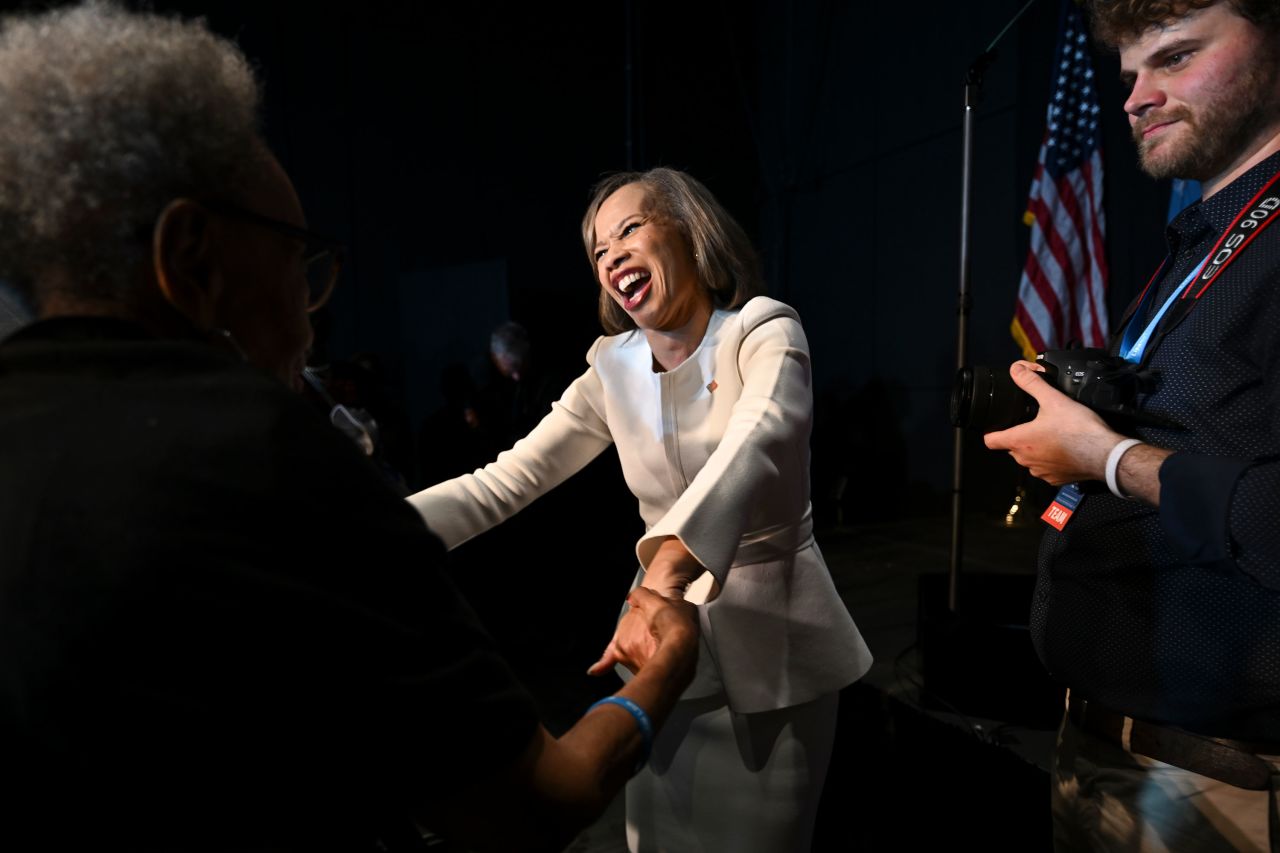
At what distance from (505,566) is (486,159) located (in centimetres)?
342

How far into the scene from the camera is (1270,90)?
1144 millimetres

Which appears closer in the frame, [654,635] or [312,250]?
[312,250]

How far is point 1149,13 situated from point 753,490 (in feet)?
3.09

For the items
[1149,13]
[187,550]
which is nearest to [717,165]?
[1149,13]

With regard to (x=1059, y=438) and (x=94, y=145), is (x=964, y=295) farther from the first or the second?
(x=94, y=145)

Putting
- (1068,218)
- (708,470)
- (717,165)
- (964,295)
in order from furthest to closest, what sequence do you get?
(717,165) → (1068,218) → (964,295) → (708,470)

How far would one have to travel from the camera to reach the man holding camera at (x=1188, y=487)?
1.06m

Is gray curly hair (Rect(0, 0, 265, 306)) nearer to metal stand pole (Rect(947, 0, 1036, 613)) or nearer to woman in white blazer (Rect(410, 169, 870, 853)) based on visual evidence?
woman in white blazer (Rect(410, 169, 870, 853))

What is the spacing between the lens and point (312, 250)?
32.8 inches

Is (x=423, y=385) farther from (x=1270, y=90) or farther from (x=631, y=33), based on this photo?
(x=1270, y=90)

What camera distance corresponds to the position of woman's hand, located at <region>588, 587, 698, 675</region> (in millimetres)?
983

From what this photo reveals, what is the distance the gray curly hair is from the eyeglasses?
0.06ft

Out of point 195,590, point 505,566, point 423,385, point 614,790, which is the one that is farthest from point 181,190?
point 423,385

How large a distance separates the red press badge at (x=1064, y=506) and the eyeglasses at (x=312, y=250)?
112 centimetres
